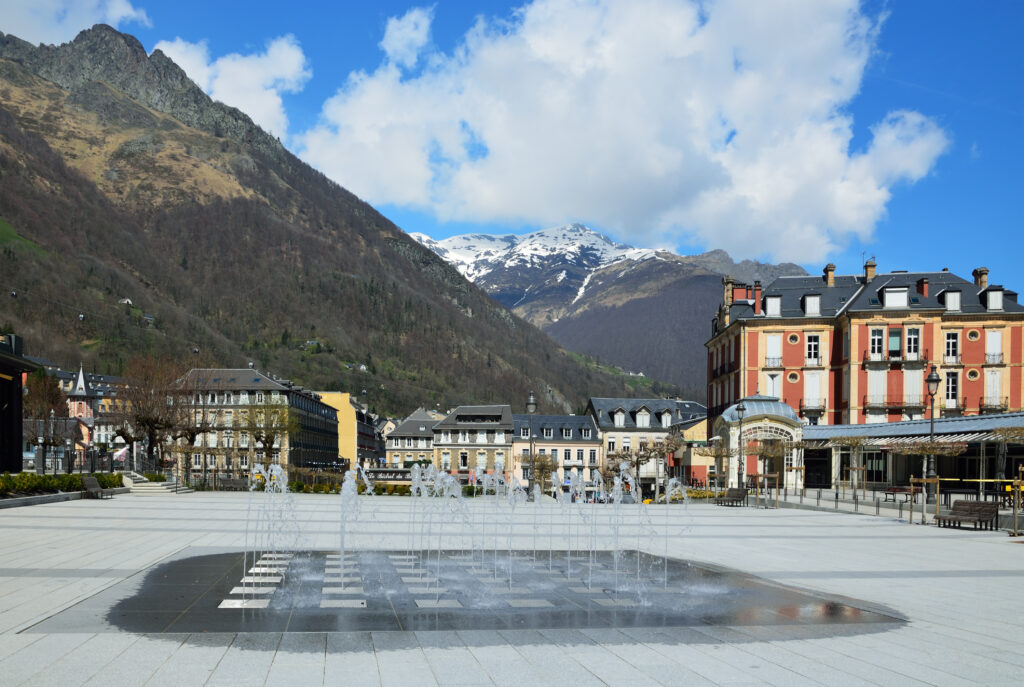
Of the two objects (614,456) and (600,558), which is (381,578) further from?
(614,456)

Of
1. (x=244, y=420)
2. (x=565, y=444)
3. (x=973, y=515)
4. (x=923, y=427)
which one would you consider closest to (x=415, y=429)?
(x=565, y=444)

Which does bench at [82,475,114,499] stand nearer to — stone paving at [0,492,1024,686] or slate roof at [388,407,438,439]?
stone paving at [0,492,1024,686]

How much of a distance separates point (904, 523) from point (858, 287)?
42927mm

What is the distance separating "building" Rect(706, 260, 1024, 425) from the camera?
208 feet

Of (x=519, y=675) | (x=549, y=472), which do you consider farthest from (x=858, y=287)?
(x=519, y=675)

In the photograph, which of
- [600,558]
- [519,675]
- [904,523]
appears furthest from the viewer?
[904,523]

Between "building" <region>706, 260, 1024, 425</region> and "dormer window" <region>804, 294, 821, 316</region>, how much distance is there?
102mm

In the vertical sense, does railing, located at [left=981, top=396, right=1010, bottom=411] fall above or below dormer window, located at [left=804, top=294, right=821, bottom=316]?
below

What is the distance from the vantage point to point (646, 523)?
27375mm

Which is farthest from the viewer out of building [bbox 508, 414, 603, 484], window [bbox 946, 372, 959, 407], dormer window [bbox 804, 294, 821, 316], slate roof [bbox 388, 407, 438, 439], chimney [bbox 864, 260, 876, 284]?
slate roof [bbox 388, 407, 438, 439]

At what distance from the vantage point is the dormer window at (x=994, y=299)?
210ft

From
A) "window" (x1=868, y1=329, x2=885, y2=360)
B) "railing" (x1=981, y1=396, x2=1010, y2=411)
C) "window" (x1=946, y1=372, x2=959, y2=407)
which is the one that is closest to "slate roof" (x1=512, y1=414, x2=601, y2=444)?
"window" (x1=868, y1=329, x2=885, y2=360)

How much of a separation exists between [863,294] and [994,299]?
29.1 ft

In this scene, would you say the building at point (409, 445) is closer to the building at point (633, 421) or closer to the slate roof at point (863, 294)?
the building at point (633, 421)
